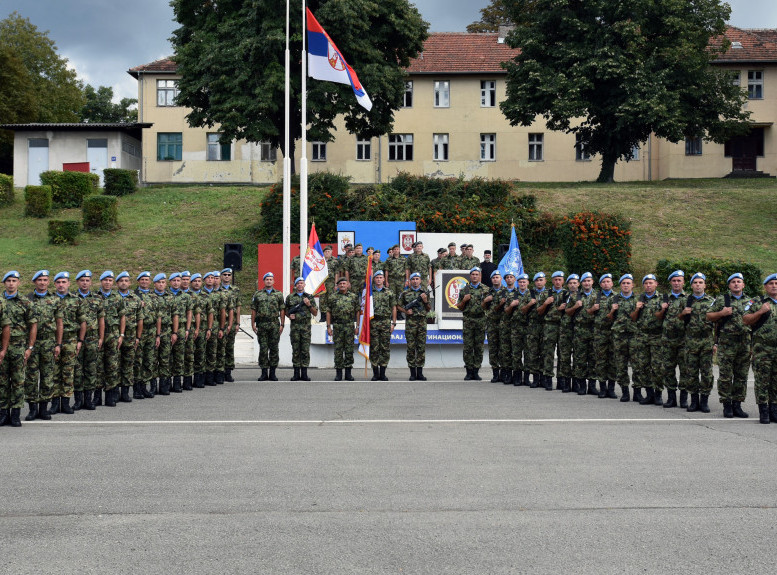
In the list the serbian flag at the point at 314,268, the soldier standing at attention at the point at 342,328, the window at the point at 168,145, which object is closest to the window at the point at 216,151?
the window at the point at 168,145

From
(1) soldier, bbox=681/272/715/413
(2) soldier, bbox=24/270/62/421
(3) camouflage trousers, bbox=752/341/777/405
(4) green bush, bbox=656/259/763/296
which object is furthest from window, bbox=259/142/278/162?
(3) camouflage trousers, bbox=752/341/777/405

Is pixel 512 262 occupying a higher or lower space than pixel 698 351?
higher

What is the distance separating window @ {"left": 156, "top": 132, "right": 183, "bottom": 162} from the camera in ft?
164

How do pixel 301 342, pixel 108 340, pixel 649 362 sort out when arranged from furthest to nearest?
pixel 301 342, pixel 649 362, pixel 108 340

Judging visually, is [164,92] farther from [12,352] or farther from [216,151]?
[12,352]

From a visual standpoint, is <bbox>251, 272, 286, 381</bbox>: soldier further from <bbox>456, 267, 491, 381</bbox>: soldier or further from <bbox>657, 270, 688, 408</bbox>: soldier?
<bbox>657, 270, 688, 408</bbox>: soldier

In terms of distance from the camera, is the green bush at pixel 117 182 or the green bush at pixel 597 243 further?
the green bush at pixel 117 182

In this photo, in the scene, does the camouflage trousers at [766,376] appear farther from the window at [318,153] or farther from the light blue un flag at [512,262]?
the window at [318,153]

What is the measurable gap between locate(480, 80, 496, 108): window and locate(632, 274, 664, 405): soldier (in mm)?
38491

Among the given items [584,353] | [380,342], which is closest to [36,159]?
[380,342]

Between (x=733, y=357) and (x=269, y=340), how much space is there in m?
8.50

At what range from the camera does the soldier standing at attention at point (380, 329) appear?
1669 centimetres

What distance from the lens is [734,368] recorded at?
11938 mm

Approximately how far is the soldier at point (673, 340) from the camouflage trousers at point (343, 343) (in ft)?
19.7
